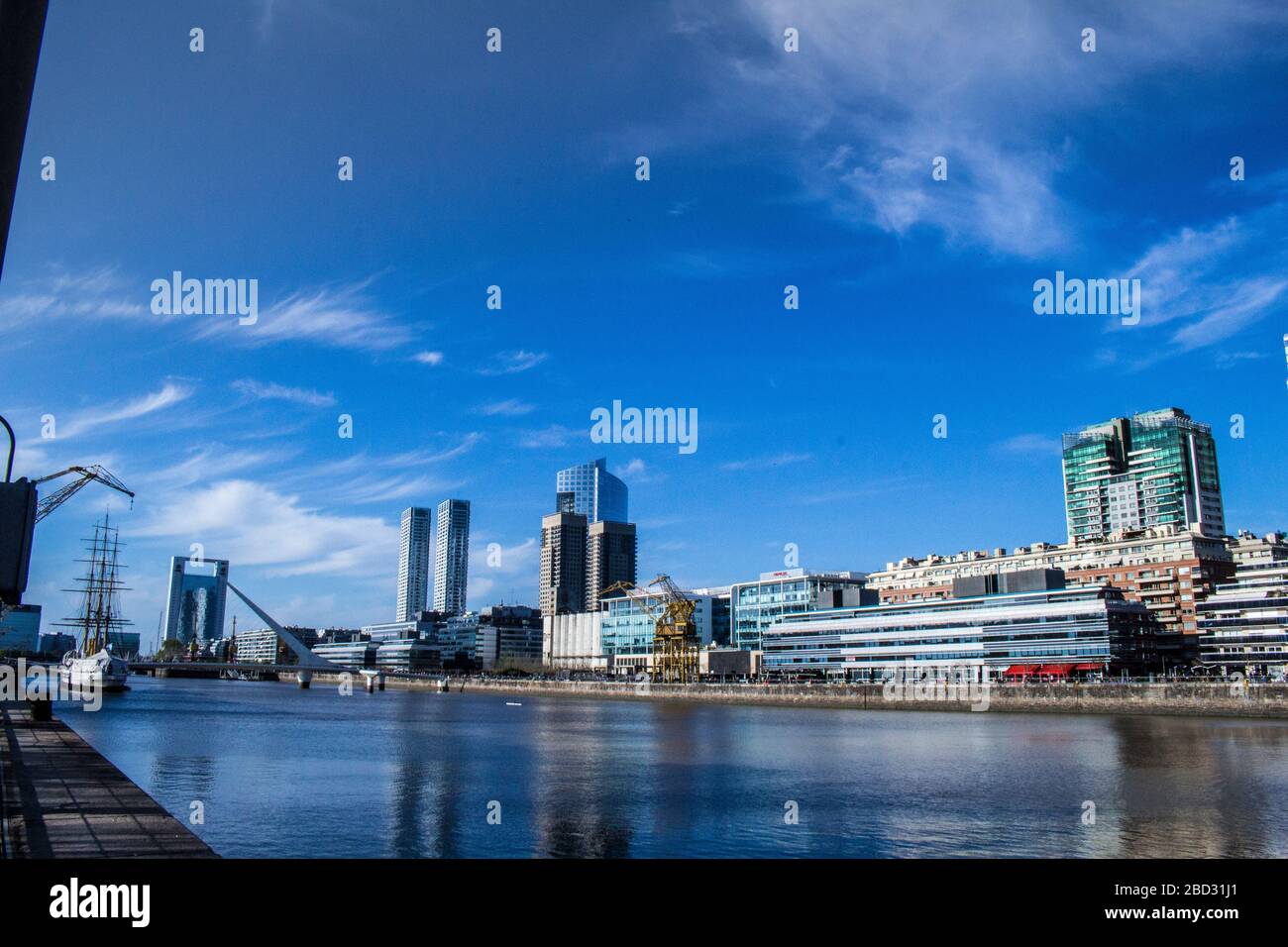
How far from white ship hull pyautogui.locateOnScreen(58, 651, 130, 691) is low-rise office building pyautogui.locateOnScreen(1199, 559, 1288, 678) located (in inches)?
5510

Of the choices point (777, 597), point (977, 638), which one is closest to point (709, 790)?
point (977, 638)

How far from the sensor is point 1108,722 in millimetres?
80500

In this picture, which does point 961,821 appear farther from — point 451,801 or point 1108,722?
point 1108,722

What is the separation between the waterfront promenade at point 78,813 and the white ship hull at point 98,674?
9837 centimetres

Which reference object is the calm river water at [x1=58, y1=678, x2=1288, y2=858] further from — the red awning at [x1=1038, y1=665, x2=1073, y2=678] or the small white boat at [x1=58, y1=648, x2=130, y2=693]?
the small white boat at [x1=58, y1=648, x2=130, y2=693]

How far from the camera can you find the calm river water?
2394cm

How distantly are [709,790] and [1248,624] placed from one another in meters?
114

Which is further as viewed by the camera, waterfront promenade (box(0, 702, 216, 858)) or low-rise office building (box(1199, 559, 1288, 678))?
low-rise office building (box(1199, 559, 1288, 678))

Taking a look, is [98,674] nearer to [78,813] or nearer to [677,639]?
[677,639]

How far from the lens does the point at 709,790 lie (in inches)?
1366

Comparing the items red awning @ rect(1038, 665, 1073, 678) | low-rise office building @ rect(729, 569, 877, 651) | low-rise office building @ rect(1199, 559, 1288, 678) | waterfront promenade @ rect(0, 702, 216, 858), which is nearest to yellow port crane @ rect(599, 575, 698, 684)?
low-rise office building @ rect(729, 569, 877, 651)

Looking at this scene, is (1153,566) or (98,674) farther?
(1153,566)

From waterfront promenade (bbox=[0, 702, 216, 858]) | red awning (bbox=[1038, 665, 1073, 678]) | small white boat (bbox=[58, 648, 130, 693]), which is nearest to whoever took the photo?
waterfront promenade (bbox=[0, 702, 216, 858])

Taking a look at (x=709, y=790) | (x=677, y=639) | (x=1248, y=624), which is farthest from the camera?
(x=677, y=639)
